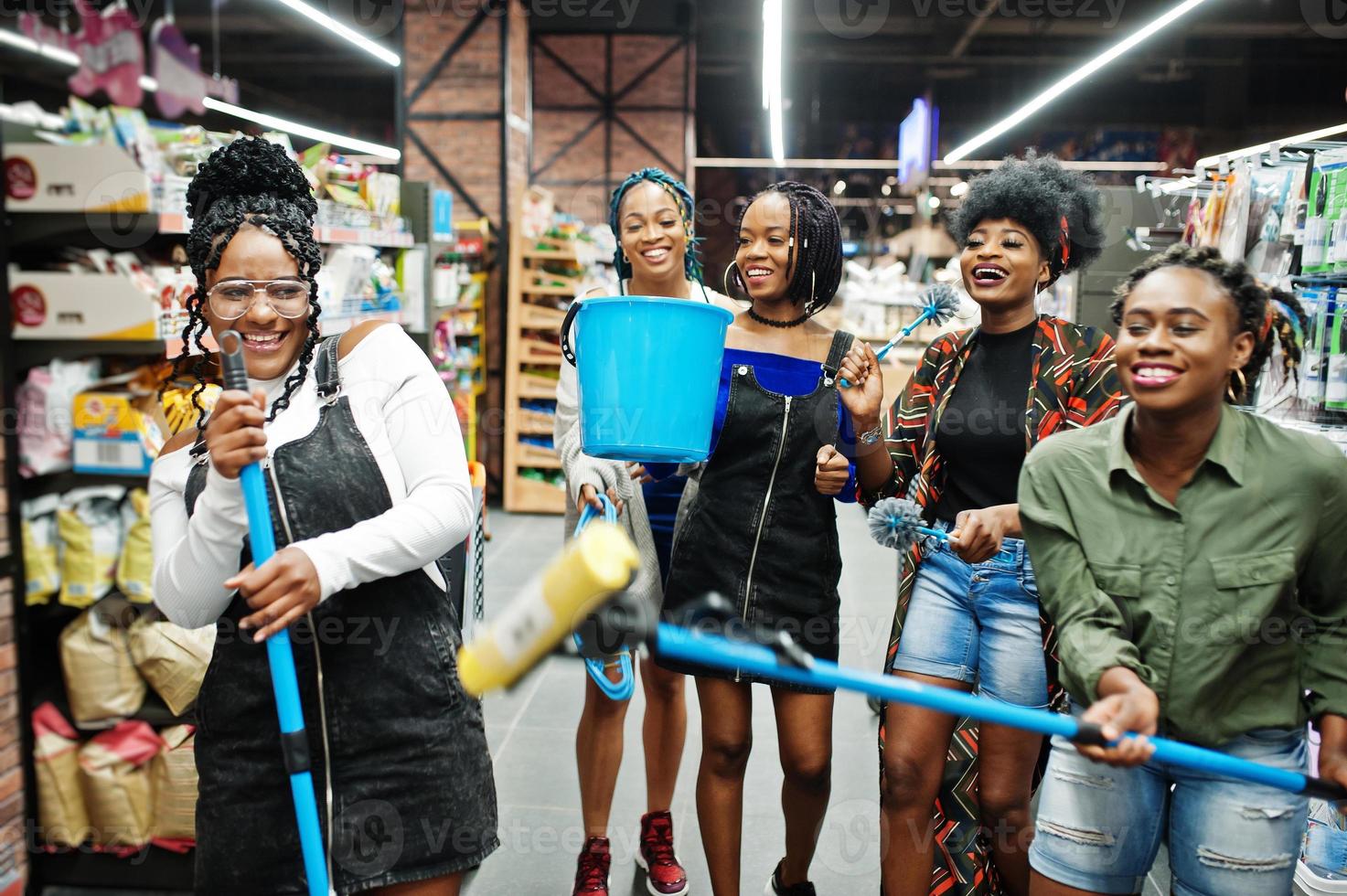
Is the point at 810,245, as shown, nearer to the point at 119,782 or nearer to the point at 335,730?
the point at 335,730

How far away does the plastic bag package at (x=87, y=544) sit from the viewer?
249cm

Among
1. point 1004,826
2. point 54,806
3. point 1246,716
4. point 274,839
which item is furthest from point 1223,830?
point 54,806

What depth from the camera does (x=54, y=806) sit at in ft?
8.34

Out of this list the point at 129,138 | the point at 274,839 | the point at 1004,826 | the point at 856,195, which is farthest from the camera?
the point at 856,195

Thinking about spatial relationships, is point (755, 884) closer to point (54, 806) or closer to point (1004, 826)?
point (1004, 826)

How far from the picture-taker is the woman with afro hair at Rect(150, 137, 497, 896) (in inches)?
59.9

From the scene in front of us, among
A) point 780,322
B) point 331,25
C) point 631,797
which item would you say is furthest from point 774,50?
point 780,322

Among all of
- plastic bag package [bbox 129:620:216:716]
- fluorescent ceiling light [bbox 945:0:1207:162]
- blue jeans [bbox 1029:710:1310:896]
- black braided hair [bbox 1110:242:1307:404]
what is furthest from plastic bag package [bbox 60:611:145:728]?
fluorescent ceiling light [bbox 945:0:1207:162]

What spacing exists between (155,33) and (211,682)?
211 cm

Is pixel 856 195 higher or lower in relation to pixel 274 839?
higher

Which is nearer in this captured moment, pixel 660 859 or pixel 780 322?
pixel 780 322

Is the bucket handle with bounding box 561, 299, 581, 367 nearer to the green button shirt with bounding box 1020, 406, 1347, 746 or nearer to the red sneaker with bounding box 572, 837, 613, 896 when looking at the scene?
the green button shirt with bounding box 1020, 406, 1347, 746

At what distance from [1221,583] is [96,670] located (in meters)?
2.53

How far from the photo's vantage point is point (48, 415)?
2.43 meters
